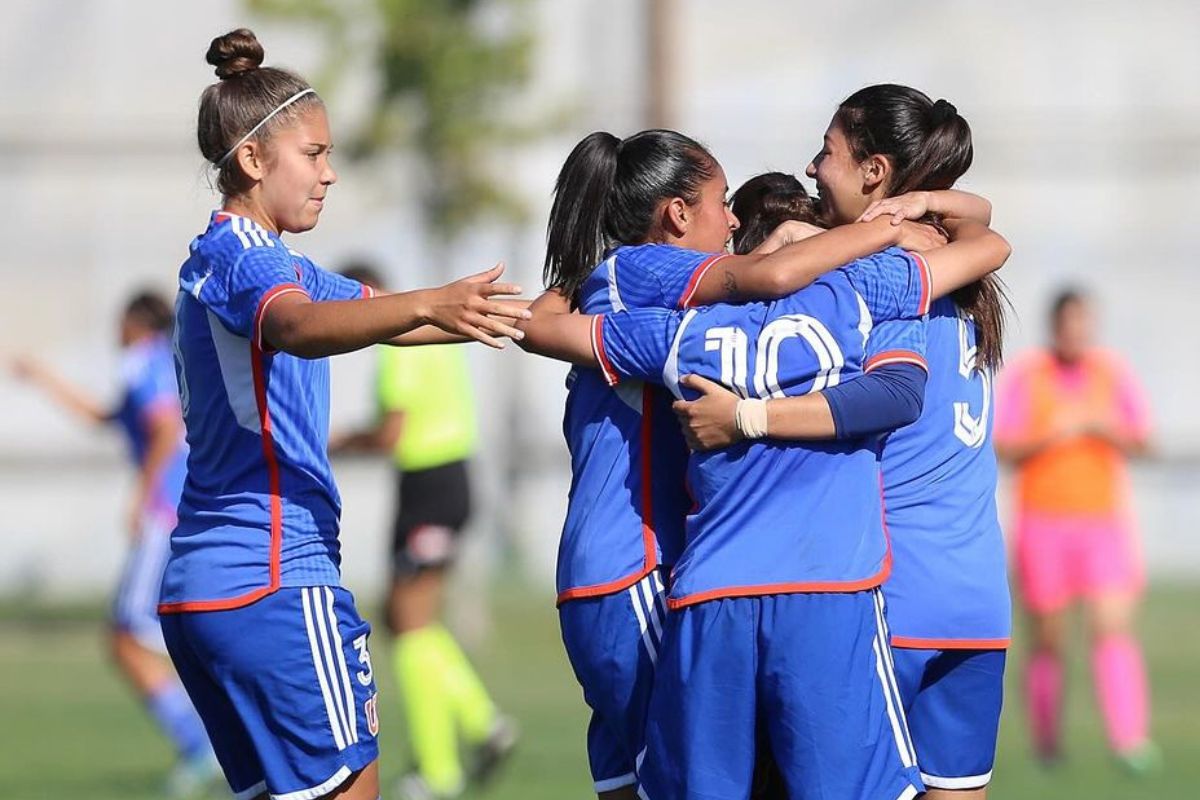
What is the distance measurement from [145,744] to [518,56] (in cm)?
830

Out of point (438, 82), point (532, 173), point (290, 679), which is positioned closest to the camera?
point (290, 679)

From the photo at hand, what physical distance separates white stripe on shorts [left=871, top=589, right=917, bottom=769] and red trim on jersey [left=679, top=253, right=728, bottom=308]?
0.73 meters

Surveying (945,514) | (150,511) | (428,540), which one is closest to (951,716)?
(945,514)

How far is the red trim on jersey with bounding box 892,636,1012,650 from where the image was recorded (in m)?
→ 4.32

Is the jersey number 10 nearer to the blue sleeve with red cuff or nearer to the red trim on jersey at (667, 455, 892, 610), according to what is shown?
the blue sleeve with red cuff

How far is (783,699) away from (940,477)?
0.75 m

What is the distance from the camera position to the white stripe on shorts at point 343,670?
4.31 metres

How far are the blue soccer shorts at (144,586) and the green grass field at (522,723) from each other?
2.16 feet

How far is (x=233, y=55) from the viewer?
4391mm

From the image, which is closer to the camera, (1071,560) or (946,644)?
(946,644)

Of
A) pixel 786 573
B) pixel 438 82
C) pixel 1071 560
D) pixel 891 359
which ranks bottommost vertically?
pixel 1071 560

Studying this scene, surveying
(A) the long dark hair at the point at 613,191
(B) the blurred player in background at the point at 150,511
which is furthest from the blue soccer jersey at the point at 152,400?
(A) the long dark hair at the point at 613,191

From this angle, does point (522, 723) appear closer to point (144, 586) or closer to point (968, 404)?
point (144, 586)

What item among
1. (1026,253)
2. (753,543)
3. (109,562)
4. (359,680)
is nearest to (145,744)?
(359,680)
